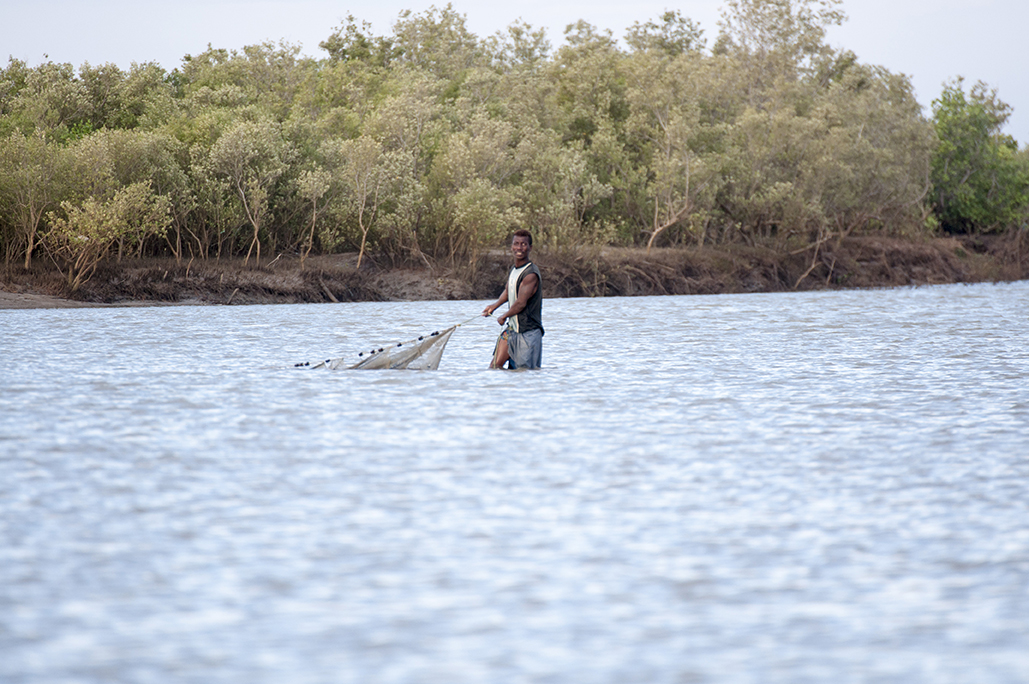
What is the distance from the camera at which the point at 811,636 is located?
18.5 ft

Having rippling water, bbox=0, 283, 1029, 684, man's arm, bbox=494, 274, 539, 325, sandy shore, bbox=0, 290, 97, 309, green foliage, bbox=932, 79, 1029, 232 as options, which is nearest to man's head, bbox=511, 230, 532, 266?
man's arm, bbox=494, 274, 539, 325

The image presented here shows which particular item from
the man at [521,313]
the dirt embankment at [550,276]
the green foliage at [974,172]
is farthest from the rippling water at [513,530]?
the green foliage at [974,172]

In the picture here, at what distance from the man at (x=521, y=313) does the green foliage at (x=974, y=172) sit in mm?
73158

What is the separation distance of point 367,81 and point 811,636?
80.1 metres

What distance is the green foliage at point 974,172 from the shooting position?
85.6 meters

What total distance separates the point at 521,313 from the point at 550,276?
133 feet

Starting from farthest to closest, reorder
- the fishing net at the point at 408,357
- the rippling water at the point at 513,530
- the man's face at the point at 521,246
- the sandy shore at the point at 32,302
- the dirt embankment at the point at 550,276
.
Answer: the dirt embankment at the point at 550,276
the sandy shore at the point at 32,302
the fishing net at the point at 408,357
the man's face at the point at 521,246
the rippling water at the point at 513,530

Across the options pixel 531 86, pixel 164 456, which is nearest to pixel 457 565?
pixel 164 456

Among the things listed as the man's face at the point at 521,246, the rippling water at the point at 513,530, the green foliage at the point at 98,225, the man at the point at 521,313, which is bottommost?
the rippling water at the point at 513,530

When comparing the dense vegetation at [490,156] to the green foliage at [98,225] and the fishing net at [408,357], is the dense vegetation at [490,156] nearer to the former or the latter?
the green foliage at [98,225]

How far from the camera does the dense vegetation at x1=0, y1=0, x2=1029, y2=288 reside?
48938 millimetres

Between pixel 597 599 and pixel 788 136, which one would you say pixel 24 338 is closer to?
pixel 597 599

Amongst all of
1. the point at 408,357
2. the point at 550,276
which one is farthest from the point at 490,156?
the point at 408,357

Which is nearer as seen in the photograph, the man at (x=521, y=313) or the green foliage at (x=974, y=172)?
the man at (x=521, y=313)
